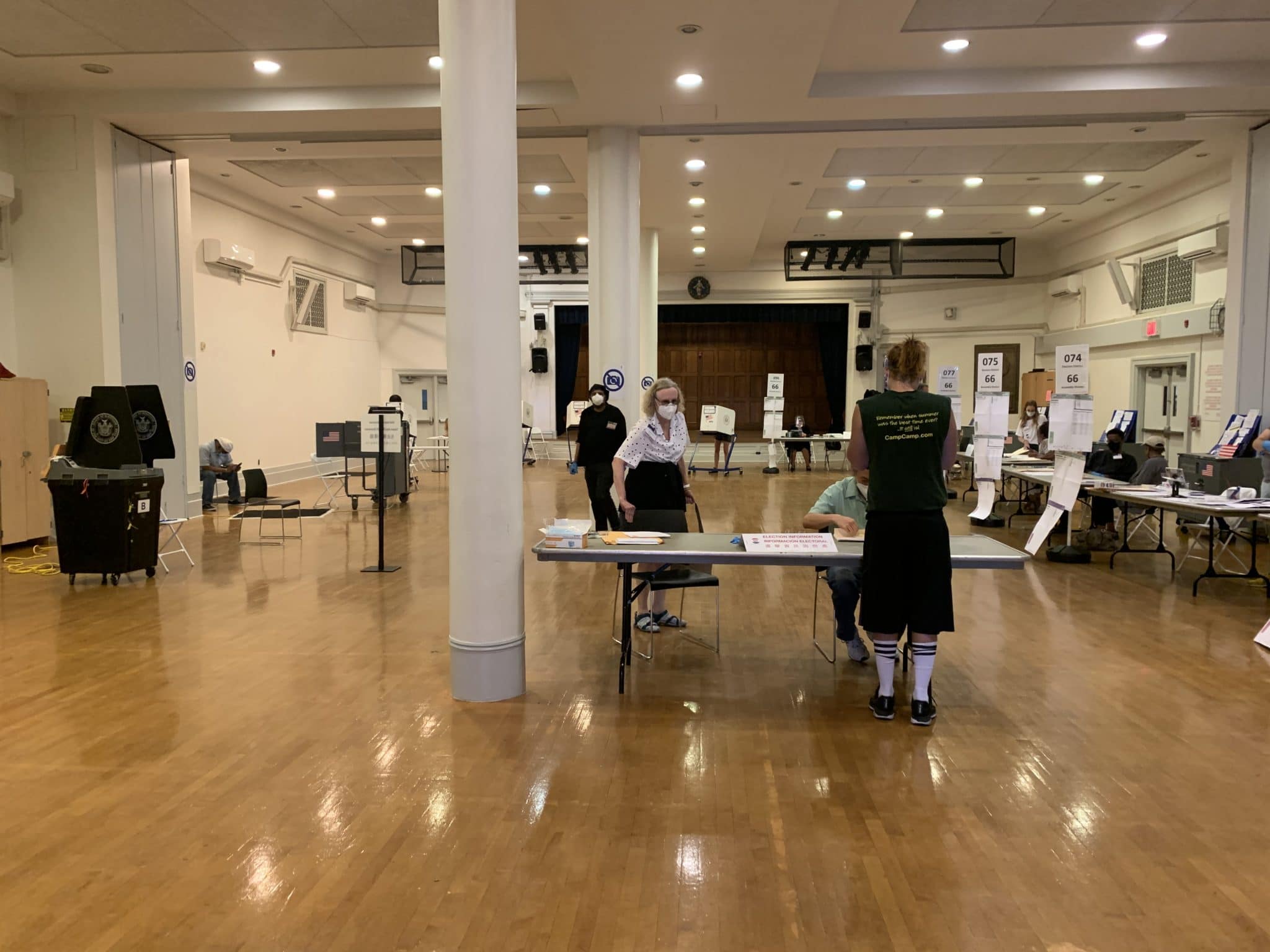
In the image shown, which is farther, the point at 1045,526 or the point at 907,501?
the point at 1045,526

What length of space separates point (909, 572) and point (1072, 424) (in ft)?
15.2

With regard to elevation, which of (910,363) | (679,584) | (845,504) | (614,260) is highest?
(614,260)

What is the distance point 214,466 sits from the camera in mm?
10734

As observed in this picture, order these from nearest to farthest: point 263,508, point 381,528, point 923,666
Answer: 1. point 923,666
2. point 381,528
3. point 263,508

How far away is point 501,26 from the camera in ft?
12.6

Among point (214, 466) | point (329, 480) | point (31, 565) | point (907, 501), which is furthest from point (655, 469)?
point (329, 480)

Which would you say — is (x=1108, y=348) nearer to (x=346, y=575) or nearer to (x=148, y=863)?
(x=346, y=575)

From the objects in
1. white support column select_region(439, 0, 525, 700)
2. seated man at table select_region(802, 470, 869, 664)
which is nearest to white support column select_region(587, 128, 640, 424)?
seated man at table select_region(802, 470, 869, 664)

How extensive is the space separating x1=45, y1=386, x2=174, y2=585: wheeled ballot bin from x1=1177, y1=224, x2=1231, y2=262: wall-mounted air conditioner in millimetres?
12300

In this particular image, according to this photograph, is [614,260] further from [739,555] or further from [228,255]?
[228,255]

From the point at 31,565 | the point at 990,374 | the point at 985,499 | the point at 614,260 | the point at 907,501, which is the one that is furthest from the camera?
the point at 985,499

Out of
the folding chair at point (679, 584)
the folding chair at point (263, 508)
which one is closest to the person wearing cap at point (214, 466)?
the folding chair at point (263, 508)

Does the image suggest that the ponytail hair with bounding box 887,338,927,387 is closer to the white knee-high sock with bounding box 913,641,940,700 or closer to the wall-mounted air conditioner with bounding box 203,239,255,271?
the white knee-high sock with bounding box 913,641,940,700

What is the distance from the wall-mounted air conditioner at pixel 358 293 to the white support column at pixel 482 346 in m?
13.6
